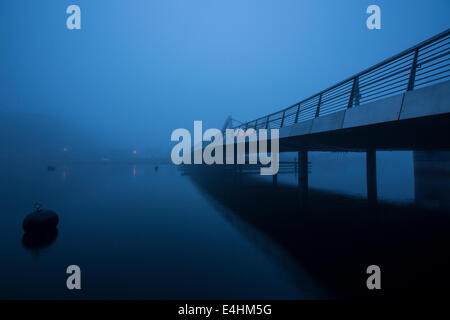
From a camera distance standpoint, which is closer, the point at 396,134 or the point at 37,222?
the point at 396,134

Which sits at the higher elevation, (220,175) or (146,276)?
(220,175)

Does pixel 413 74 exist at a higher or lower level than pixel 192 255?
higher

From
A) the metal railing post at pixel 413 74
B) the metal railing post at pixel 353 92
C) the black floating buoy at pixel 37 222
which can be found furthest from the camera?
the black floating buoy at pixel 37 222

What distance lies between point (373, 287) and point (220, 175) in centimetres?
3357

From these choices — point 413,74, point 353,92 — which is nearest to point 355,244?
point 353,92

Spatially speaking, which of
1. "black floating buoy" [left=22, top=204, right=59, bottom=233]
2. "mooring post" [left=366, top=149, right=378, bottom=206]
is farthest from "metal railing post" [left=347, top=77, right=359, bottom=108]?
"black floating buoy" [left=22, top=204, right=59, bottom=233]

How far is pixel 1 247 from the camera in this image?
908 cm

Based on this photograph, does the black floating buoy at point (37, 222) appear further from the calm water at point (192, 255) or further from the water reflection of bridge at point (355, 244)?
the water reflection of bridge at point (355, 244)

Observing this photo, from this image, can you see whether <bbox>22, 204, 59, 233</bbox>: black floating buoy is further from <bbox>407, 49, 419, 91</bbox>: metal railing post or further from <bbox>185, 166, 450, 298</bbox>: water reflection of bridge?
<bbox>407, 49, 419, 91</bbox>: metal railing post

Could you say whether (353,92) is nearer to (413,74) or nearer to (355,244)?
(413,74)

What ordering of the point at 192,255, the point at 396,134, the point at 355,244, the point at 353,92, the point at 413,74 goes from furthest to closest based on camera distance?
1. the point at 396,134
2. the point at 355,244
3. the point at 192,255
4. the point at 353,92
5. the point at 413,74

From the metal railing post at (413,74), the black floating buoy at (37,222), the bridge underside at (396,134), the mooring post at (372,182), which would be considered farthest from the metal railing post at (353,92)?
the black floating buoy at (37,222)

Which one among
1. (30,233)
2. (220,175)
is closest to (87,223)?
(30,233)

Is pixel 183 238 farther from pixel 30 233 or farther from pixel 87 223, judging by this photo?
pixel 30 233
